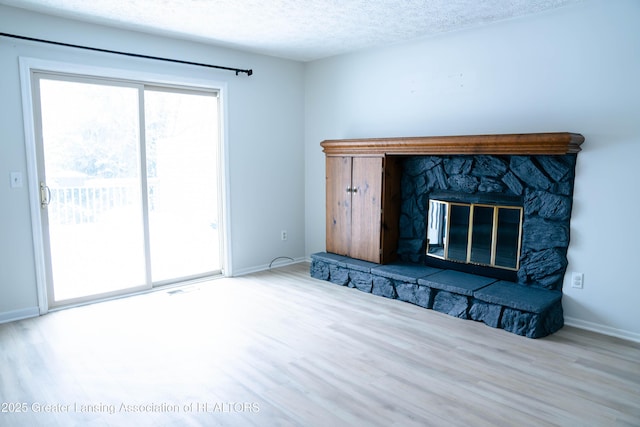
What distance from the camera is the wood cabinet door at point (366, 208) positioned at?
4039 mm

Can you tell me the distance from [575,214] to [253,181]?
9.91ft

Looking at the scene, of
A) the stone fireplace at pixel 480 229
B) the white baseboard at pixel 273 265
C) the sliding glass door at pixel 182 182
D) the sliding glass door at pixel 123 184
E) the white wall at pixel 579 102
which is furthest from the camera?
the white baseboard at pixel 273 265

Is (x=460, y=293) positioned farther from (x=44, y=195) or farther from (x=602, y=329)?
(x=44, y=195)

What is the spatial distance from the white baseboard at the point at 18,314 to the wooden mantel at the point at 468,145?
9.52 feet

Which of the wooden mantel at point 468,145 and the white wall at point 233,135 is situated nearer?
the wooden mantel at point 468,145

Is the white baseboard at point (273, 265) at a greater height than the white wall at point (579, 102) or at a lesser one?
lesser

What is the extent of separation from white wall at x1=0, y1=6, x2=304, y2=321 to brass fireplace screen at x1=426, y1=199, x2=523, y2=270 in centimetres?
179

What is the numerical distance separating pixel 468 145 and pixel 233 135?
2337 millimetres

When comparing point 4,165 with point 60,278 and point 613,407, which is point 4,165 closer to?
point 60,278


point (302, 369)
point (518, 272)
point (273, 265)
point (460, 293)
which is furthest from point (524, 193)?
point (273, 265)

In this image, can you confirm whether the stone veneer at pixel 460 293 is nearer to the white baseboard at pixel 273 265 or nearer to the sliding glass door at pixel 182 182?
the white baseboard at pixel 273 265

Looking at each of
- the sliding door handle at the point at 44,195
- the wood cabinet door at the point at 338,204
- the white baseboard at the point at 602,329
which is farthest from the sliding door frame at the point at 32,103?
the white baseboard at the point at 602,329

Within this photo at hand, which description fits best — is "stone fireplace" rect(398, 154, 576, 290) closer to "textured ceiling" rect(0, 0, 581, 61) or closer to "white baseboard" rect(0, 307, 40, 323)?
"textured ceiling" rect(0, 0, 581, 61)

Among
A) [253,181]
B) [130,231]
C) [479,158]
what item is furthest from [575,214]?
[130,231]
